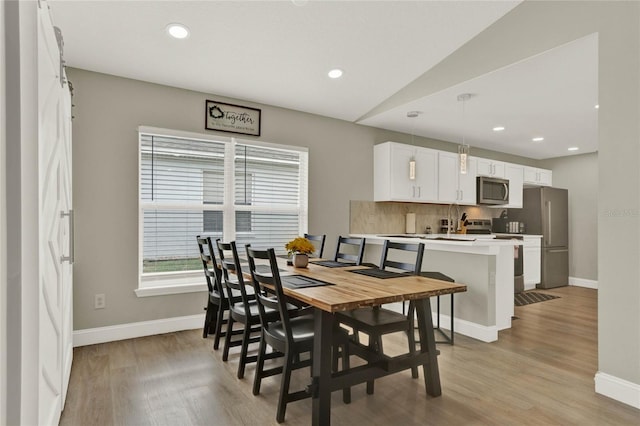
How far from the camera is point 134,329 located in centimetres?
345

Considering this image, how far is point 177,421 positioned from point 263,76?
2.95 meters

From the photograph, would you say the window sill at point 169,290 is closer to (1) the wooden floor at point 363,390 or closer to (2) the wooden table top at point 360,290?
(1) the wooden floor at point 363,390

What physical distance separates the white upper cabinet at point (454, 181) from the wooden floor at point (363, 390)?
2654mm

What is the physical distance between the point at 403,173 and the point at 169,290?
3.31 metres

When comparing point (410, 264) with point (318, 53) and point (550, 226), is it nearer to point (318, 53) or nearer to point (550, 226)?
point (318, 53)

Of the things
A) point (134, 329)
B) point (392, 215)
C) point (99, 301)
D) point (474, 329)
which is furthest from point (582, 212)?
point (99, 301)

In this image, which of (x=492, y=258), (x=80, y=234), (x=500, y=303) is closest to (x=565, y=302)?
(x=500, y=303)

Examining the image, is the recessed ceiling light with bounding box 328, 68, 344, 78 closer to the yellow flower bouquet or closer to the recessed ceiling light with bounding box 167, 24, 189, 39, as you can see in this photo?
the recessed ceiling light with bounding box 167, 24, 189, 39

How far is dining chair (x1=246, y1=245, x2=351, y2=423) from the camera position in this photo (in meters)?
2.03

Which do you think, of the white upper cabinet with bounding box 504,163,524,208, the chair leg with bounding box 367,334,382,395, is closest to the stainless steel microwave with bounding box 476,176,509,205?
the white upper cabinet with bounding box 504,163,524,208

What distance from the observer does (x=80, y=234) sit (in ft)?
10.6

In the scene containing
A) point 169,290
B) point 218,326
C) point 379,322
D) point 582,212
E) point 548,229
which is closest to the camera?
point 379,322

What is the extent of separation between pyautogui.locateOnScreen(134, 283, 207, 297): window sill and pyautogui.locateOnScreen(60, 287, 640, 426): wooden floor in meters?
0.43
